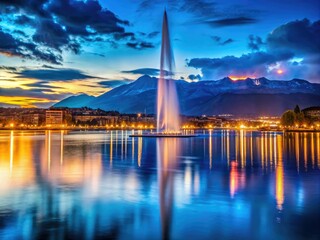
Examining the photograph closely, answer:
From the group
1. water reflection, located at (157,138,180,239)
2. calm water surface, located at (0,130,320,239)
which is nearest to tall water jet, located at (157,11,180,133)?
water reflection, located at (157,138,180,239)

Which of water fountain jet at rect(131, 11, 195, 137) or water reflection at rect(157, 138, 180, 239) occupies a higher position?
water fountain jet at rect(131, 11, 195, 137)

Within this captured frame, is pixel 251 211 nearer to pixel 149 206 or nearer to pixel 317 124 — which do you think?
pixel 149 206

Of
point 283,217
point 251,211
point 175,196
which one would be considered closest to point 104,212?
point 175,196

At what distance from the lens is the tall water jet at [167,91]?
61.2 meters

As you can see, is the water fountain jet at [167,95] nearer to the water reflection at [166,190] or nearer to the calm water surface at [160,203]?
the water reflection at [166,190]

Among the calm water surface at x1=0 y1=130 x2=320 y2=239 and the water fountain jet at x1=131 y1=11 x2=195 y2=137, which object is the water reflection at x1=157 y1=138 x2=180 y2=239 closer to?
the calm water surface at x1=0 y1=130 x2=320 y2=239

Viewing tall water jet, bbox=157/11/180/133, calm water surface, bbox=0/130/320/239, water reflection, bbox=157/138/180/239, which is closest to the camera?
calm water surface, bbox=0/130/320/239

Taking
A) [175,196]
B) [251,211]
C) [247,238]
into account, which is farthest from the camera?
[175,196]

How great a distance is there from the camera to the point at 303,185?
1756 centimetres

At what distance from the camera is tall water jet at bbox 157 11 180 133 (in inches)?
2408

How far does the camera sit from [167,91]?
64812 millimetres

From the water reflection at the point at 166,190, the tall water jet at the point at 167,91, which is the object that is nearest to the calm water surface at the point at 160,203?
the water reflection at the point at 166,190

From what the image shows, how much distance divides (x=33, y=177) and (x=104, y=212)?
359 inches

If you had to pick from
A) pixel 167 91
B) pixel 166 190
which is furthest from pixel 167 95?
pixel 166 190
